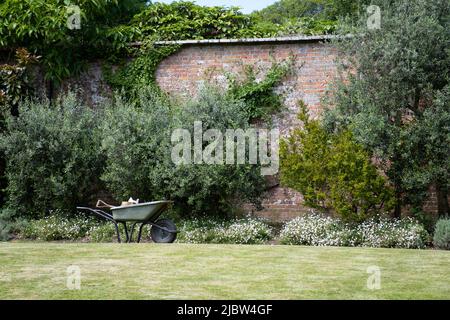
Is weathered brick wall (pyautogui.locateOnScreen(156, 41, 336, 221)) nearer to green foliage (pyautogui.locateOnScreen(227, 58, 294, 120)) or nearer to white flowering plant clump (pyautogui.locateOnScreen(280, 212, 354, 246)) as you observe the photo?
green foliage (pyautogui.locateOnScreen(227, 58, 294, 120))

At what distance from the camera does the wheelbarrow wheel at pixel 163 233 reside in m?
11.4

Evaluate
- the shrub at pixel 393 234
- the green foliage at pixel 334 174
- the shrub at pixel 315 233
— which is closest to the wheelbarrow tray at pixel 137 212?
the shrub at pixel 315 233

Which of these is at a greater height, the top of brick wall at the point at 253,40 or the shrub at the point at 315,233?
the top of brick wall at the point at 253,40

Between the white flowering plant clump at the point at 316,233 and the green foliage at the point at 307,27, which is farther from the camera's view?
the green foliage at the point at 307,27

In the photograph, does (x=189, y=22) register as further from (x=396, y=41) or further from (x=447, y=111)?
(x=447, y=111)

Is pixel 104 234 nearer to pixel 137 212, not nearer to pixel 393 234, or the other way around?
pixel 137 212

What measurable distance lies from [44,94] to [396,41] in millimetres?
8196

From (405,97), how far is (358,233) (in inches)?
114

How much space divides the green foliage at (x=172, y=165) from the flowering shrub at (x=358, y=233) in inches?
52.5

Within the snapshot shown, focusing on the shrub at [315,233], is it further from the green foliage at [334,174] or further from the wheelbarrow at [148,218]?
the wheelbarrow at [148,218]
